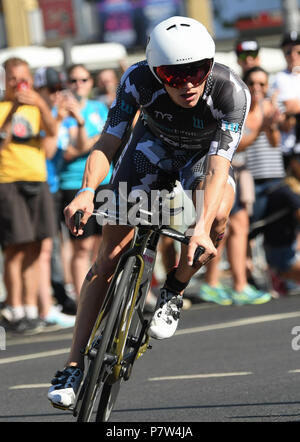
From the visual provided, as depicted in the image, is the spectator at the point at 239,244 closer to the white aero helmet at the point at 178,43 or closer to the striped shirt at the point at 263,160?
the striped shirt at the point at 263,160

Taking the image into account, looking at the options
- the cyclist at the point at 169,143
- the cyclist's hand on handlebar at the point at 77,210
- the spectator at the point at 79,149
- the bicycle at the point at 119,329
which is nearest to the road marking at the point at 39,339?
the spectator at the point at 79,149

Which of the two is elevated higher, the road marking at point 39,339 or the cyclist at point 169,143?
the cyclist at point 169,143

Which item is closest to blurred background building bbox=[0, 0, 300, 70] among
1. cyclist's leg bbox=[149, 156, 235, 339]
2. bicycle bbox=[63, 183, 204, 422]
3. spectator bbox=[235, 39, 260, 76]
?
spectator bbox=[235, 39, 260, 76]

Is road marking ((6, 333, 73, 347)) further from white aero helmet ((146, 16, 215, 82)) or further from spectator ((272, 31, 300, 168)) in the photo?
white aero helmet ((146, 16, 215, 82))

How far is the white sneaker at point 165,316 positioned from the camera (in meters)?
5.89

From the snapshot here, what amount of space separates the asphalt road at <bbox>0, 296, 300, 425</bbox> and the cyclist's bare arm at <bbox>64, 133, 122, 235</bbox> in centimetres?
136

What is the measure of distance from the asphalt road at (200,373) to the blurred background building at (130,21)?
68.9 feet

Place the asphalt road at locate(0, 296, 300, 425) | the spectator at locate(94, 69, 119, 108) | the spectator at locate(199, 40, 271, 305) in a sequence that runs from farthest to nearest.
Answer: the spectator at locate(94, 69, 119, 108), the spectator at locate(199, 40, 271, 305), the asphalt road at locate(0, 296, 300, 425)

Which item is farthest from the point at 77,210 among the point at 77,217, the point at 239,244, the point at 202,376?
the point at 239,244

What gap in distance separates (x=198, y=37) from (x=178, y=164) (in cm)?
93

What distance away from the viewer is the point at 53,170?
35.7 ft

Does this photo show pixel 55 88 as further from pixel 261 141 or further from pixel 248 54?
pixel 261 141

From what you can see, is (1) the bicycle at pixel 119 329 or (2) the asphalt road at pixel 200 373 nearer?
(1) the bicycle at pixel 119 329

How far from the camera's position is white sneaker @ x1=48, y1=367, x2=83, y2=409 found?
18.7 ft
